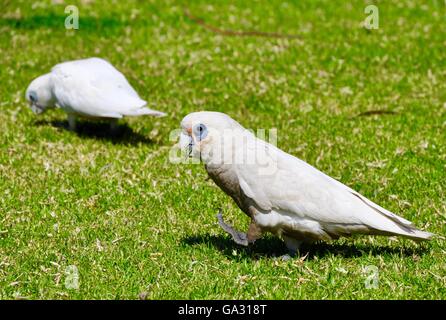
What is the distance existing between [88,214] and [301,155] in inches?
102

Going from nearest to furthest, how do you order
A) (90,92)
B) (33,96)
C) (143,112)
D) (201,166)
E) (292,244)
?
(292,244), (201,166), (143,112), (90,92), (33,96)

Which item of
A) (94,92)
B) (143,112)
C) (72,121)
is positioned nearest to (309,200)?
(143,112)

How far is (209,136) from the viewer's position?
557 cm

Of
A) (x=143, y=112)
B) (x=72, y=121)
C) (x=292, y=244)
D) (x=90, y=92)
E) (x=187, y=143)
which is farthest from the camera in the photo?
(x=72, y=121)

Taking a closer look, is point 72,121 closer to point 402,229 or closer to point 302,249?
point 302,249

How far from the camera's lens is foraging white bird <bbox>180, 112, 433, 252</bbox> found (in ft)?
→ 18.1

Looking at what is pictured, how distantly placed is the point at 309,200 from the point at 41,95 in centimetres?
471

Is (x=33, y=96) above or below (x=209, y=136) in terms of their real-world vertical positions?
below

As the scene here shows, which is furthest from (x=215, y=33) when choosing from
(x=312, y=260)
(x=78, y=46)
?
(x=312, y=260)

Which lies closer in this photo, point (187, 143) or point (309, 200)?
point (309, 200)

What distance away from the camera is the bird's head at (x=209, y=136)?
5.57 meters

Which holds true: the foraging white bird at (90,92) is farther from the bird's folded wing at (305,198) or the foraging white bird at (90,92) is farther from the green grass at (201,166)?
the bird's folded wing at (305,198)

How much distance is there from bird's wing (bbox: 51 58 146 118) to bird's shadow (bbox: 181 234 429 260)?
254 cm

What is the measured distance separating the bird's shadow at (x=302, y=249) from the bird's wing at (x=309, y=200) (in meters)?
0.50
